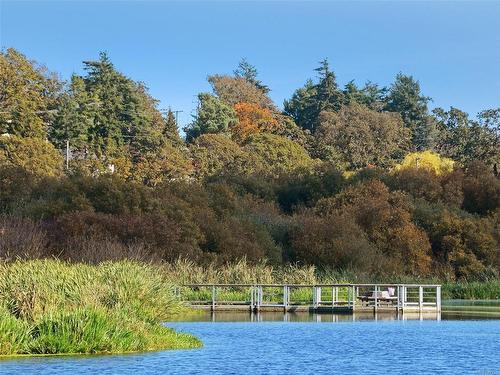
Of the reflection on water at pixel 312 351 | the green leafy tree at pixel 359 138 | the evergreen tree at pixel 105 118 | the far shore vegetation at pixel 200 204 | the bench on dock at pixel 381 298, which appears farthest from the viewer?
the green leafy tree at pixel 359 138

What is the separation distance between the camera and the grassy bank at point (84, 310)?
2488 centimetres

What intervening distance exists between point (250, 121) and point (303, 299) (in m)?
68.5

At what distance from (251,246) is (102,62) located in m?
47.8

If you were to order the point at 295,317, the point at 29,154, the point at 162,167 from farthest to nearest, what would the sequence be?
the point at 162,167 → the point at 29,154 → the point at 295,317

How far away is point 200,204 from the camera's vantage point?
6353 centimetres

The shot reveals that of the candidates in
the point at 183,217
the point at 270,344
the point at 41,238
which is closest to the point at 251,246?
the point at 183,217

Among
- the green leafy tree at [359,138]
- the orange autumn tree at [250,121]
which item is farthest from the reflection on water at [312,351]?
the orange autumn tree at [250,121]

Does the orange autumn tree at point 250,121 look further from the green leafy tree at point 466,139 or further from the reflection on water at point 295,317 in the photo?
the reflection on water at point 295,317

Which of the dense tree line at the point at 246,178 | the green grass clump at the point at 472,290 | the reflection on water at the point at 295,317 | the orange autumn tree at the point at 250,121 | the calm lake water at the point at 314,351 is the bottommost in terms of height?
the calm lake water at the point at 314,351

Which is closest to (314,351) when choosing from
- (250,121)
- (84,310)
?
(84,310)

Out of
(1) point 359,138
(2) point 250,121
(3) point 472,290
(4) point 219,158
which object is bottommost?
(3) point 472,290

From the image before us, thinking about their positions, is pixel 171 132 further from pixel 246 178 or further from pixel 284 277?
pixel 284 277

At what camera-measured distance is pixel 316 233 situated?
60062 mm

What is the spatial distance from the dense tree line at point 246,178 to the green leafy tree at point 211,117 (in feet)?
0.69
